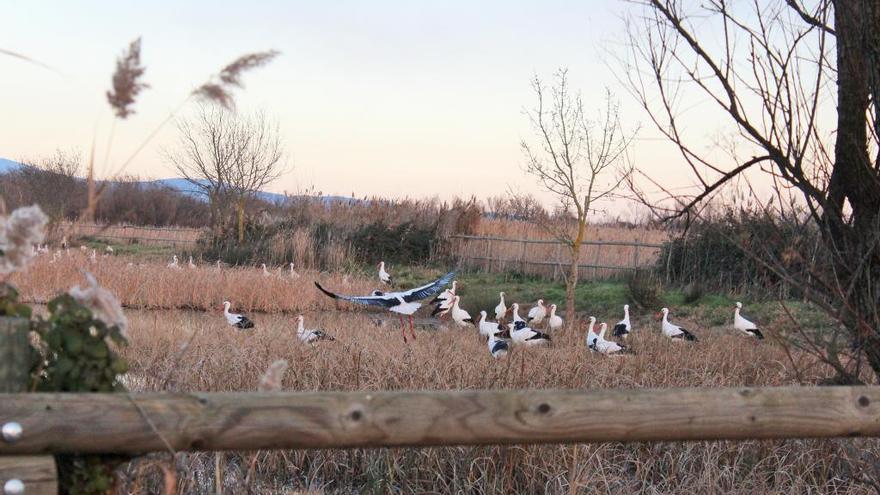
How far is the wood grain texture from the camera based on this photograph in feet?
6.50

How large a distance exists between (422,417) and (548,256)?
2140 centimetres

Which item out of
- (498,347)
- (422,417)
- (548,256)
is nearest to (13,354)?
(422,417)

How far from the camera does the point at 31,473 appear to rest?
199cm

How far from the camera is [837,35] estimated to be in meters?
4.26

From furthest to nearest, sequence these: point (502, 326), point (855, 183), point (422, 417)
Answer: point (502, 326), point (855, 183), point (422, 417)

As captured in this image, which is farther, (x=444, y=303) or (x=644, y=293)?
(x=644, y=293)

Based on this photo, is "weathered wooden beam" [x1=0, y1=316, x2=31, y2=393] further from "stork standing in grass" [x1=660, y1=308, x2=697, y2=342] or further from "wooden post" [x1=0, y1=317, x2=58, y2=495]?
"stork standing in grass" [x1=660, y1=308, x2=697, y2=342]

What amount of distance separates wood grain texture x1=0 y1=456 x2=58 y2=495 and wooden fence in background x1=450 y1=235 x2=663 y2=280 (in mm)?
18511

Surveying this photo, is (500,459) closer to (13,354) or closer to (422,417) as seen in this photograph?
(422,417)

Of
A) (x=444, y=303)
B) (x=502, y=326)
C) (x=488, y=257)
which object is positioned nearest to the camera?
(x=502, y=326)

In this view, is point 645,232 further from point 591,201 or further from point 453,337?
point 453,337

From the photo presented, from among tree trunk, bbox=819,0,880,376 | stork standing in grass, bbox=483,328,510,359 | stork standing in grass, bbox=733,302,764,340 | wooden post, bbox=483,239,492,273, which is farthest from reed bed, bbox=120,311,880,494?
wooden post, bbox=483,239,492,273

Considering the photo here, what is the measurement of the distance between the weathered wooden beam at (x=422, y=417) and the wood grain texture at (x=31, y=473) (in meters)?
0.02

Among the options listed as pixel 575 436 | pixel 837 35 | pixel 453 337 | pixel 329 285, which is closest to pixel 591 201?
pixel 453 337
